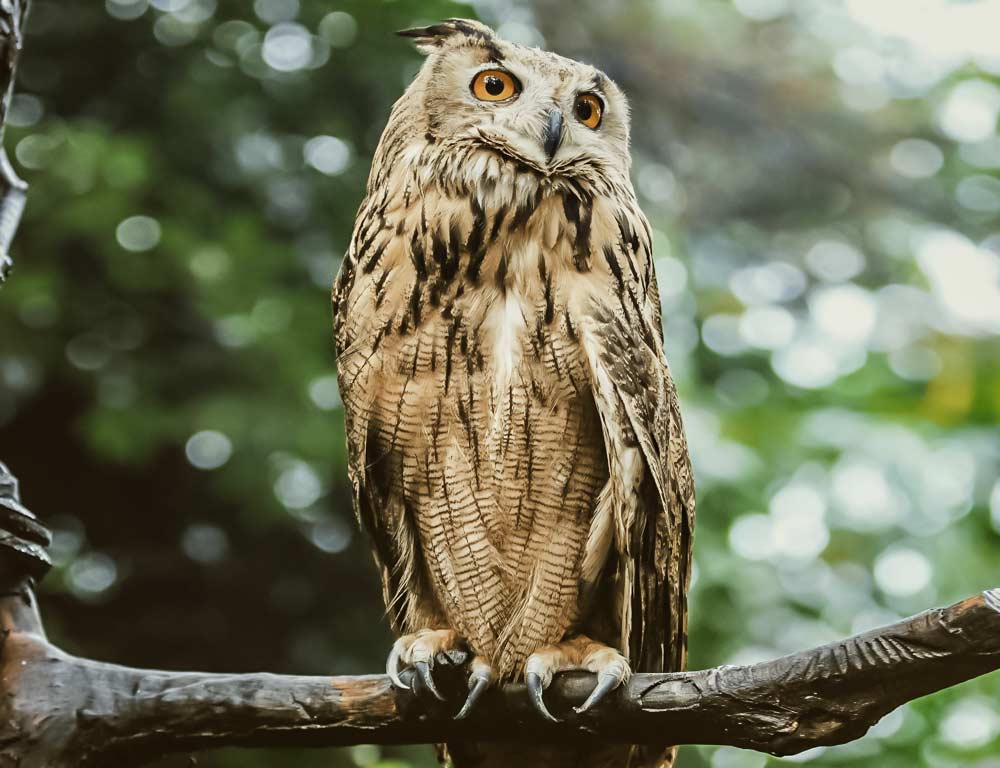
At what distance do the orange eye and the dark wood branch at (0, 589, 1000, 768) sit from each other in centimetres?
112

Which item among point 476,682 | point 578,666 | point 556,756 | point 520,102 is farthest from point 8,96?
point 556,756

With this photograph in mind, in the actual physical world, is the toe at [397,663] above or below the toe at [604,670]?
below

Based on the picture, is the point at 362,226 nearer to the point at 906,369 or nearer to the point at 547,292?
the point at 547,292

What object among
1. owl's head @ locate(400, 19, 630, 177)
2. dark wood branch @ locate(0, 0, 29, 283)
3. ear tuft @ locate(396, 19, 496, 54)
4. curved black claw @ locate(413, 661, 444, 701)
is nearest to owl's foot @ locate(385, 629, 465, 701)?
curved black claw @ locate(413, 661, 444, 701)

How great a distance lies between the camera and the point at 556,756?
2.26 meters

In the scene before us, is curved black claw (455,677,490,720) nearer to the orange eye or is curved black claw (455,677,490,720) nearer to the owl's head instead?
the owl's head

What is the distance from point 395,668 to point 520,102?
1115 mm

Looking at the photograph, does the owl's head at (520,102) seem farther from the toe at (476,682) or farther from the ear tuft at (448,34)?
the toe at (476,682)

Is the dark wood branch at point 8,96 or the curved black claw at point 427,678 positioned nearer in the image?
the curved black claw at point 427,678

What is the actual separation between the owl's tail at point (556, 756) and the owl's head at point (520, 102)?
113 centimetres

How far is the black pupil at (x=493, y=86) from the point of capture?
7.56 feet

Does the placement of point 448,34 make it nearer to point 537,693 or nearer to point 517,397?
point 517,397

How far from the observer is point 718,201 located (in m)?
4.29

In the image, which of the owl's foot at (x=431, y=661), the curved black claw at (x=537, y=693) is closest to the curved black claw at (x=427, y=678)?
the owl's foot at (x=431, y=661)
